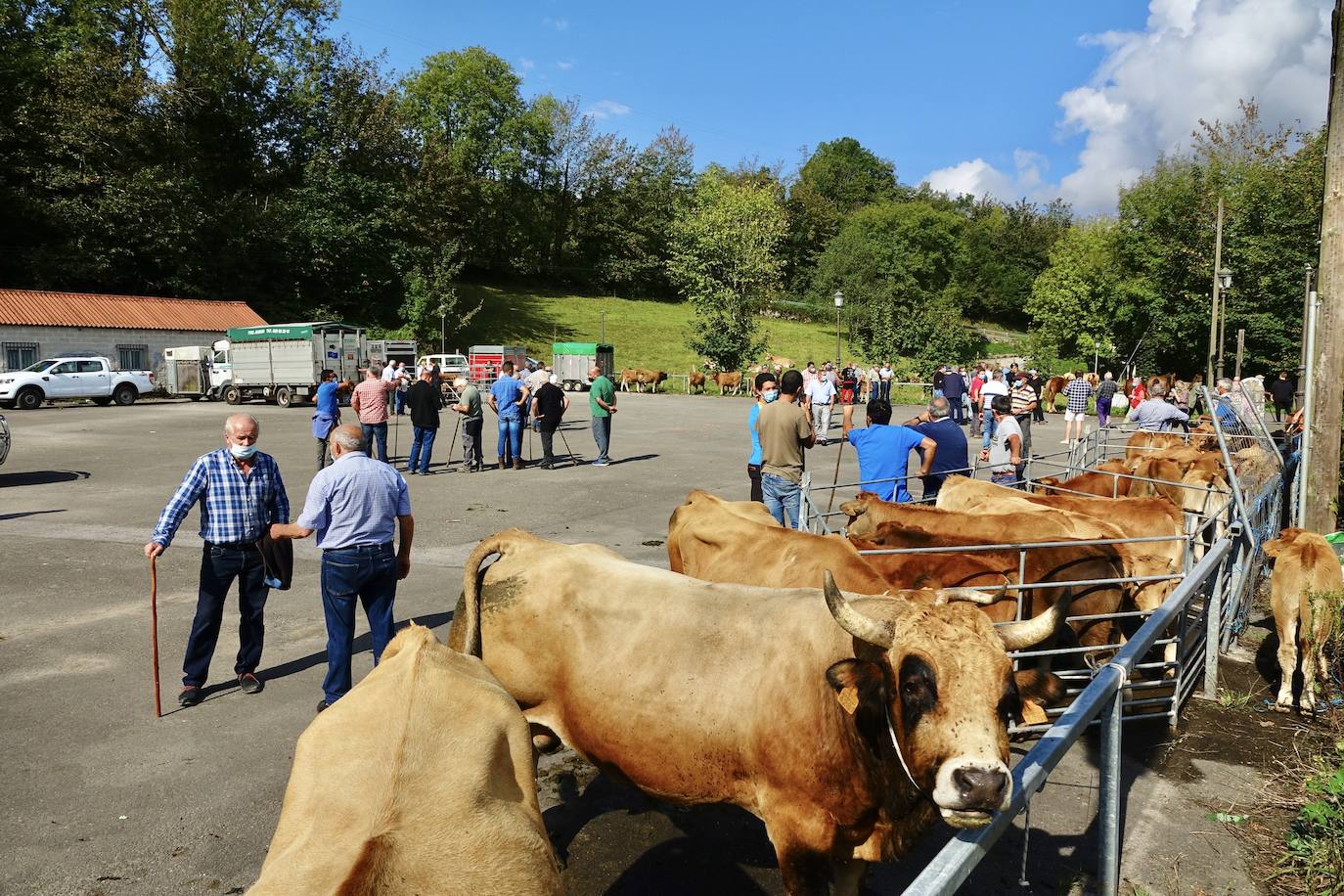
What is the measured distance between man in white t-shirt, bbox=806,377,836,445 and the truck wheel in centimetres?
2653

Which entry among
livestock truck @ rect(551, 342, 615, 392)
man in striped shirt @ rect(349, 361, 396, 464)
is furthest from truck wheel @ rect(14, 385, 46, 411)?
livestock truck @ rect(551, 342, 615, 392)

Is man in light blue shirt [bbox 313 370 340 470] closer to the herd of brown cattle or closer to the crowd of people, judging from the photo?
the crowd of people

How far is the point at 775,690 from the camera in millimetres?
3686

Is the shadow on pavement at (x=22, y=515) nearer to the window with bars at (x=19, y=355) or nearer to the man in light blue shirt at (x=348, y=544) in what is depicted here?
the man in light blue shirt at (x=348, y=544)

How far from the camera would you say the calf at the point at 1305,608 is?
6.02m

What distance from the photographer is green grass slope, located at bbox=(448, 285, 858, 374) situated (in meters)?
57.6

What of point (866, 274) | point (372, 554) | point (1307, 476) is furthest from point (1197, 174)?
point (372, 554)

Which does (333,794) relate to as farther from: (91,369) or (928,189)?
(928,189)

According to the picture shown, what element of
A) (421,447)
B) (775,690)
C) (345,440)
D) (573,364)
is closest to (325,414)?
(421,447)

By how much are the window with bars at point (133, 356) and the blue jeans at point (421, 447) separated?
28.3 meters

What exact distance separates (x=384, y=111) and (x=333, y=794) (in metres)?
58.9

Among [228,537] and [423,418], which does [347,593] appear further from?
[423,418]

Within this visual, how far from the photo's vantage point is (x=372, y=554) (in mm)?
5777

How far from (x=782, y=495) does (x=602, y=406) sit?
861 cm
